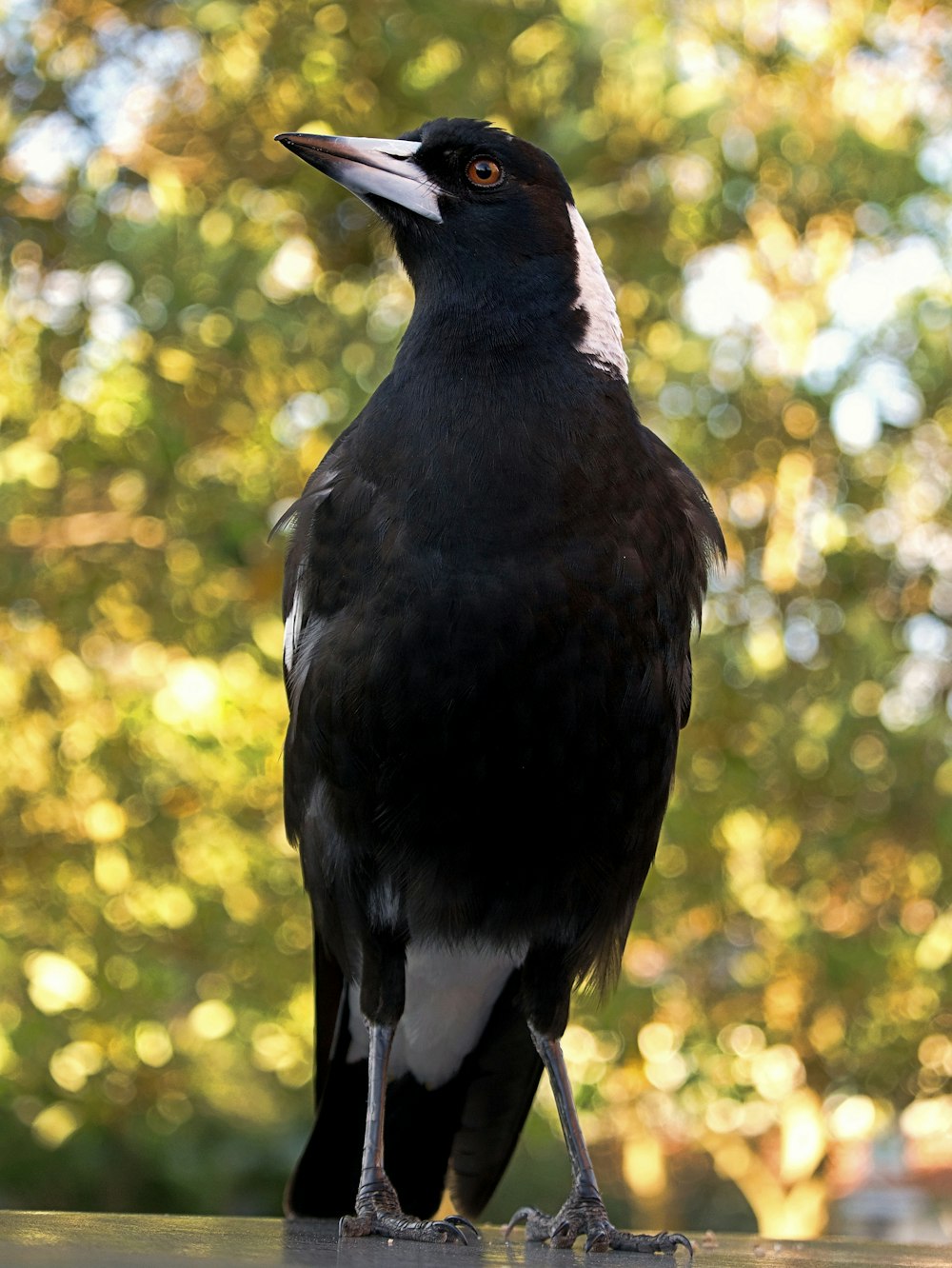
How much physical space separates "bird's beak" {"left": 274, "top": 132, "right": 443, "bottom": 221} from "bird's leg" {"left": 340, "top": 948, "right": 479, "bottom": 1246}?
1224 mm

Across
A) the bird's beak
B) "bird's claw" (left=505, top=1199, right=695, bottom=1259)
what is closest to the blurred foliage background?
the bird's beak

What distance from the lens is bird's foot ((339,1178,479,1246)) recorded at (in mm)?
2049

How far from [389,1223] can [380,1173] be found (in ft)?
0.44

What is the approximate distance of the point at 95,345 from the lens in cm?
485

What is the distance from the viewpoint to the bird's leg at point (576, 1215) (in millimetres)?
2086

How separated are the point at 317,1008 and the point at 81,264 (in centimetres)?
276

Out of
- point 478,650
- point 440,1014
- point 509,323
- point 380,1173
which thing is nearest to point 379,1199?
point 380,1173

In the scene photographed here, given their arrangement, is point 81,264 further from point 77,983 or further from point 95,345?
point 77,983

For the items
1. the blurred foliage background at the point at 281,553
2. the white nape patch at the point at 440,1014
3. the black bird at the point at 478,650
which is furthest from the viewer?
the blurred foliage background at the point at 281,553

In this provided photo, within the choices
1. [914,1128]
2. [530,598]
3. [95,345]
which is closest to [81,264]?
[95,345]

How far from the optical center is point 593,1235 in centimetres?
212

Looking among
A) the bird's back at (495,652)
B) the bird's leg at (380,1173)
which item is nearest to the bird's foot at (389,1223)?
the bird's leg at (380,1173)

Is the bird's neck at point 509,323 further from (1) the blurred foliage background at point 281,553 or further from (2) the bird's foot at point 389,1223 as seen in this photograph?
(1) the blurred foliage background at point 281,553

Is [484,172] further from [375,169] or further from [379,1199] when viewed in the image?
[379,1199]
